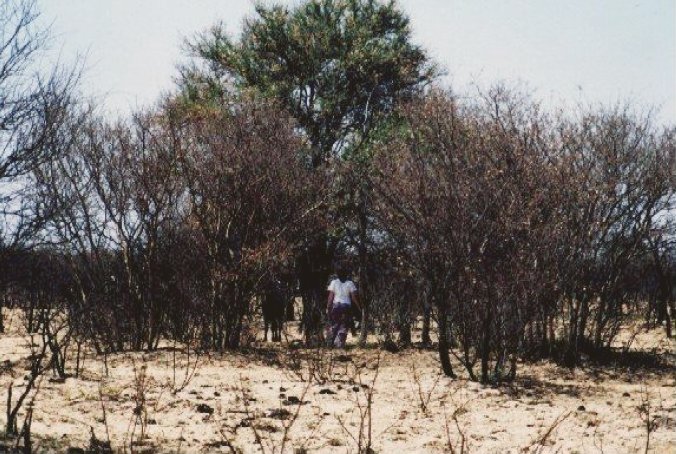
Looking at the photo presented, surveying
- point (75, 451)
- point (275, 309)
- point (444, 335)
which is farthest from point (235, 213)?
point (75, 451)

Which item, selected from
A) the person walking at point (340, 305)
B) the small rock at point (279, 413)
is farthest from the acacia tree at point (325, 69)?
the small rock at point (279, 413)

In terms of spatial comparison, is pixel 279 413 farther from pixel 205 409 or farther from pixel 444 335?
pixel 444 335

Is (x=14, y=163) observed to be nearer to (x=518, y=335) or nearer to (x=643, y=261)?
(x=518, y=335)

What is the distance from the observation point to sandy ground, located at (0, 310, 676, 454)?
5320mm

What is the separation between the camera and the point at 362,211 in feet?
53.3

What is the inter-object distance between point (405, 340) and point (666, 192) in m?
6.68

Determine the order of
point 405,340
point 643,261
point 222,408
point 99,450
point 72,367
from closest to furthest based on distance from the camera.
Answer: point 99,450 → point 222,408 → point 72,367 → point 405,340 → point 643,261

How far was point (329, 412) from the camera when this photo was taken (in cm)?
655

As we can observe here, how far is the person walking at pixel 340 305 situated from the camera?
12.5 metres

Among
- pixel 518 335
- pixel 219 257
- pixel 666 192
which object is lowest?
pixel 518 335

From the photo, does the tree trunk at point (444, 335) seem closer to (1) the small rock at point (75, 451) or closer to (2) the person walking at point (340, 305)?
(2) the person walking at point (340, 305)

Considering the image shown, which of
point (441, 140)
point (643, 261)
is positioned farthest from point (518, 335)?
point (643, 261)

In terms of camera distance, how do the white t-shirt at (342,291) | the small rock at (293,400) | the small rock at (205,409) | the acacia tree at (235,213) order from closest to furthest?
1. the small rock at (205,409)
2. the small rock at (293,400)
3. the acacia tree at (235,213)
4. the white t-shirt at (342,291)

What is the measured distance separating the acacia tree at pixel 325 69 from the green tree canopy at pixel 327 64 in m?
0.03
